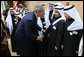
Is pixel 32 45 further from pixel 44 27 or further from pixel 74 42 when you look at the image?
pixel 74 42

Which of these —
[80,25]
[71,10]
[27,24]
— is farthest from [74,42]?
[27,24]

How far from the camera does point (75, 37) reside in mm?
3762

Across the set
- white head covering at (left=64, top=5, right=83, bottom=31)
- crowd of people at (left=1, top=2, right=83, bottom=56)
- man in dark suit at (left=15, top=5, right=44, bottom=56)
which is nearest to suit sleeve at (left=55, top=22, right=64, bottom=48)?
crowd of people at (left=1, top=2, right=83, bottom=56)

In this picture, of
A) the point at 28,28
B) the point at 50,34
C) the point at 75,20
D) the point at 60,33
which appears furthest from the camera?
the point at 50,34

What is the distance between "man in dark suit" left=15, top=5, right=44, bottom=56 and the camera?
13.9 ft

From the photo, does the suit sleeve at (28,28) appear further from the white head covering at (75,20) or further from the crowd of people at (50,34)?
the white head covering at (75,20)

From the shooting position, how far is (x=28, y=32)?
4.28 m

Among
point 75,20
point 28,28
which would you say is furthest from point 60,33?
point 28,28

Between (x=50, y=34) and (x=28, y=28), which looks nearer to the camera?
(x=28, y=28)

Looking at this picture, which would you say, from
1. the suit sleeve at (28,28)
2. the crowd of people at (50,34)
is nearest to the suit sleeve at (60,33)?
the crowd of people at (50,34)

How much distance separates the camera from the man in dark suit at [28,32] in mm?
4250

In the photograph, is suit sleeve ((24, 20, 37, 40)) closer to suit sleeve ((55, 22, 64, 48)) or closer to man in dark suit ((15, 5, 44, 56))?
man in dark suit ((15, 5, 44, 56))

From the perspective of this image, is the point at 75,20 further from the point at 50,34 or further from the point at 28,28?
the point at 28,28

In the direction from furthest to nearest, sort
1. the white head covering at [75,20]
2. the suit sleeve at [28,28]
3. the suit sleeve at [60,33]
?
the suit sleeve at [28,28] → the suit sleeve at [60,33] → the white head covering at [75,20]
